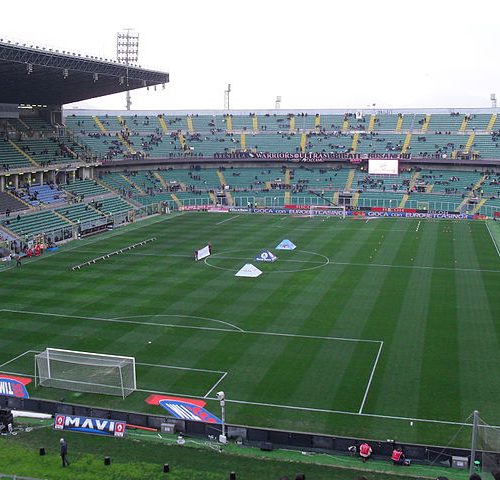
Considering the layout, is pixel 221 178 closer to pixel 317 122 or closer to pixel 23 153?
pixel 317 122

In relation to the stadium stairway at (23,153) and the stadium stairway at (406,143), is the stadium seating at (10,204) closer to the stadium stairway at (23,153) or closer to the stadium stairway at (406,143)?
the stadium stairway at (23,153)

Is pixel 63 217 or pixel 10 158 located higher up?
pixel 10 158

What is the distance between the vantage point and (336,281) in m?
45.9

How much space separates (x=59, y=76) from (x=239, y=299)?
44.3 meters

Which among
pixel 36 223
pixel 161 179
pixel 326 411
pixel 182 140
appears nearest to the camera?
pixel 326 411

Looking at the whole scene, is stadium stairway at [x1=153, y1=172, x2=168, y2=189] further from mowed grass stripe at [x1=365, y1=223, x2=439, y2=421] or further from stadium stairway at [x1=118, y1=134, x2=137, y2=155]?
mowed grass stripe at [x1=365, y1=223, x2=439, y2=421]

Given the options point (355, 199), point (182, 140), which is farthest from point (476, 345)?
point (182, 140)

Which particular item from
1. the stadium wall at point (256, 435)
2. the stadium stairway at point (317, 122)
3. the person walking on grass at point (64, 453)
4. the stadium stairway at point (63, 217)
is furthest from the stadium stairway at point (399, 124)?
the person walking on grass at point (64, 453)

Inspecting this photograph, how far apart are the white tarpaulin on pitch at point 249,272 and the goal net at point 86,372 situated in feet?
66.2

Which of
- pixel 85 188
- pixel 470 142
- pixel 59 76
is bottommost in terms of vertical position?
pixel 85 188

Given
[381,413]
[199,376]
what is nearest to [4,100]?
[199,376]

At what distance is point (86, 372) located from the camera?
2847 cm

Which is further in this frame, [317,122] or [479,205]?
[317,122]

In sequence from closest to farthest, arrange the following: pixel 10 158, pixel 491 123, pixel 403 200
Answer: pixel 10 158 < pixel 403 200 < pixel 491 123
